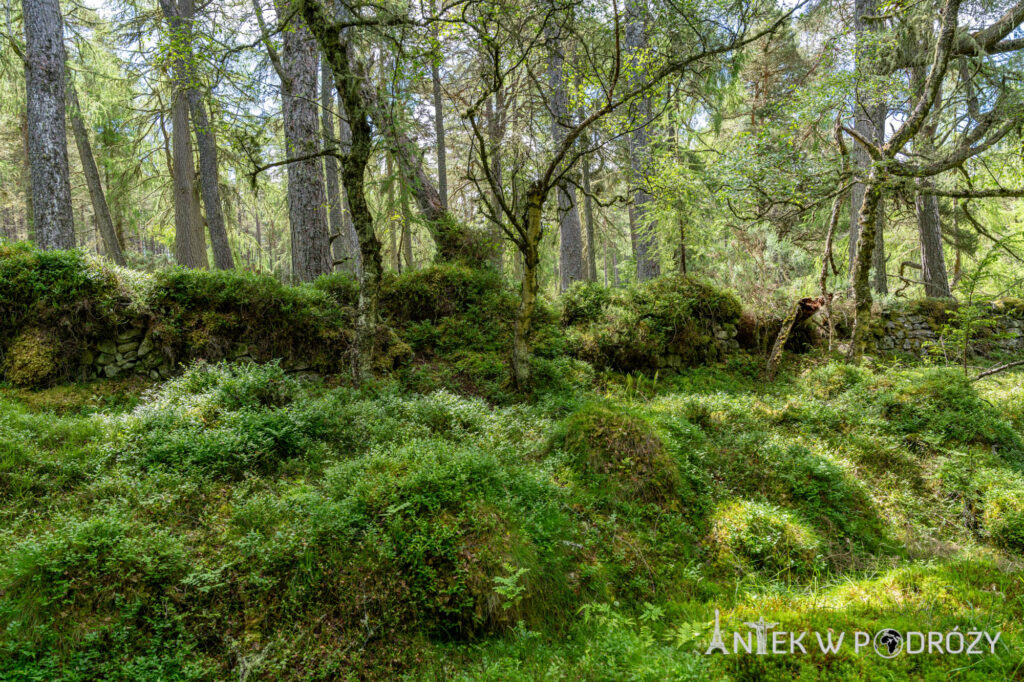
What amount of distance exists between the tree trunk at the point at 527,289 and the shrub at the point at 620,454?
69.7 inches

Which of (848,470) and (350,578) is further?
(848,470)

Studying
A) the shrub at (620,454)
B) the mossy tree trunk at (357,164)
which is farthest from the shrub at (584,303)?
the mossy tree trunk at (357,164)

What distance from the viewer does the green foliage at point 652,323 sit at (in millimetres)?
8094

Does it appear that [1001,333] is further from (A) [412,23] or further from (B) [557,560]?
(A) [412,23]

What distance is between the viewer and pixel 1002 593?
275 centimetres

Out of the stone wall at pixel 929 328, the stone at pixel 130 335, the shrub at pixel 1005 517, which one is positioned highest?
the stone at pixel 130 335

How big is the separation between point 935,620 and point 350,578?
3.60m

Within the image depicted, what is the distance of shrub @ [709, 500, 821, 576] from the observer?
12.5ft

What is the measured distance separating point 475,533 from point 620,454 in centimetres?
202

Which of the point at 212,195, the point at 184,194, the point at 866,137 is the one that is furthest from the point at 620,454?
the point at 866,137

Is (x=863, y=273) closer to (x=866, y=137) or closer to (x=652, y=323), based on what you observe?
(x=652, y=323)

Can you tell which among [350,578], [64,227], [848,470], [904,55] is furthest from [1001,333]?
[64,227]

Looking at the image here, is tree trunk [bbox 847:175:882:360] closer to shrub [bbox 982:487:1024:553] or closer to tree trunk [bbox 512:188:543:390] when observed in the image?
shrub [bbox 982:487:1024:553]

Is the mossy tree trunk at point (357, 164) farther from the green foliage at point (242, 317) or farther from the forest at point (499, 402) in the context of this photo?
the green foliage at point (242, 317)
